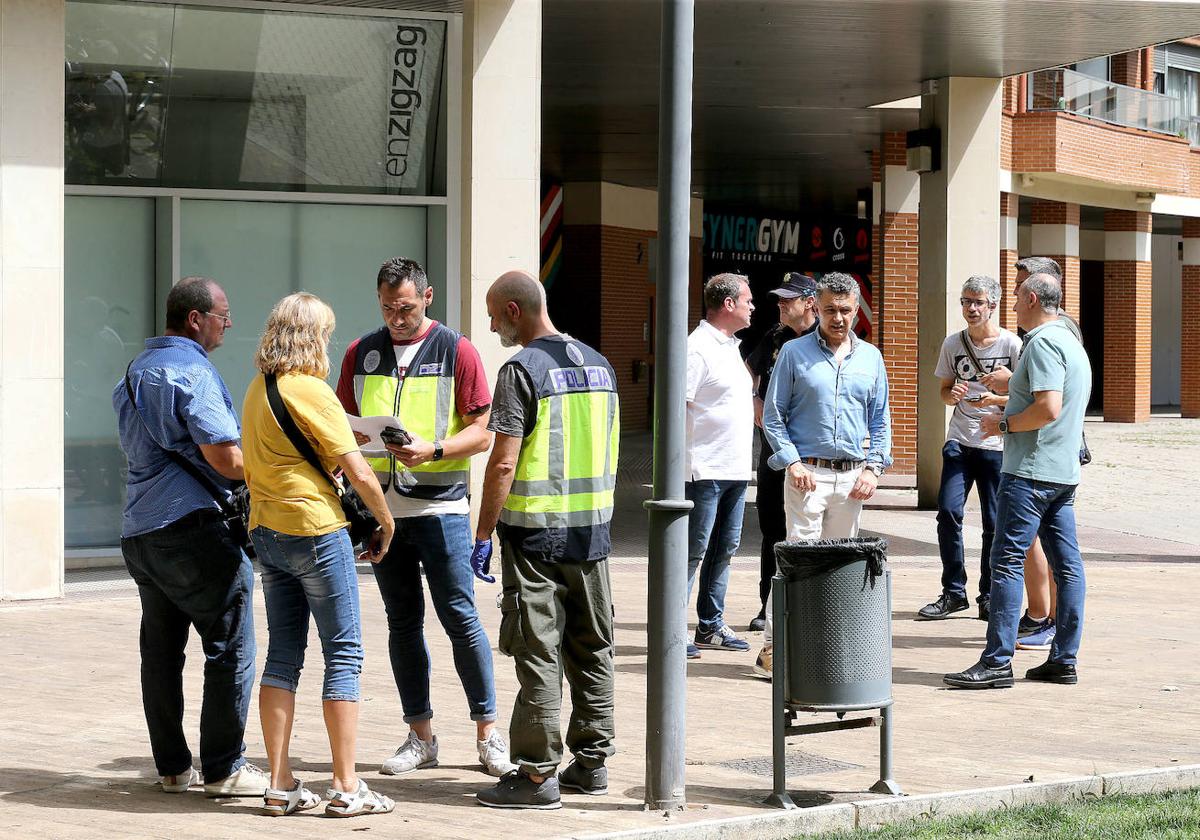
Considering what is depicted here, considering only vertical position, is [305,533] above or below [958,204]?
below

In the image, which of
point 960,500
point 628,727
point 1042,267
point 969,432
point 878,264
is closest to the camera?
point 628,727

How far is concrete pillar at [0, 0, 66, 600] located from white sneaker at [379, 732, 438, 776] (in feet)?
16.7

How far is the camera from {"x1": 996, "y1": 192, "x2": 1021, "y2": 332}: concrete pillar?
97.2 feet

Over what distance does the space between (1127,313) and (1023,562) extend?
29945mm

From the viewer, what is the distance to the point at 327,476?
5582 mm

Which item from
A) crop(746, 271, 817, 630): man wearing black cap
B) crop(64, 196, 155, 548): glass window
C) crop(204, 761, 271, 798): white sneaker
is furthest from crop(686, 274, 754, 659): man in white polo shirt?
crop(64, 196, 155, 548): glass window

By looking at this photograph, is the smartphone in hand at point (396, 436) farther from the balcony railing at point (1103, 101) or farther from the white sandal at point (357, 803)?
the balcony railing at point (1103, 101)

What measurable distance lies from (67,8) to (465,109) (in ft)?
9.48

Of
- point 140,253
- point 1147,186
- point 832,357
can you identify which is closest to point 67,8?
point 140,253

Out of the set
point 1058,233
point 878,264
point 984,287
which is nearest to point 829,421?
point 984,287

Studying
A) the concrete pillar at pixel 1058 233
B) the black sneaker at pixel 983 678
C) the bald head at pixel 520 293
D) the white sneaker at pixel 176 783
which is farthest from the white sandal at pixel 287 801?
the concrete pillar at pixel 1058 233

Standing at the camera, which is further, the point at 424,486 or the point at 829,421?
the point at 829,421

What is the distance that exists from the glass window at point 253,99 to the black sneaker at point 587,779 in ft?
24.6

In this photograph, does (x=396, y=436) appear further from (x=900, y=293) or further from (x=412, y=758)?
(x=900, y=293)
